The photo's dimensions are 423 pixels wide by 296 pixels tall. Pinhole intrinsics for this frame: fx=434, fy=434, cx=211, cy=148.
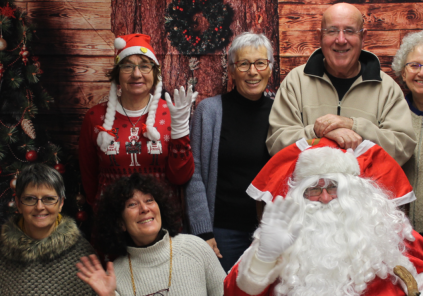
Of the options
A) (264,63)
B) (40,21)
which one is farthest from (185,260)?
(40,21)

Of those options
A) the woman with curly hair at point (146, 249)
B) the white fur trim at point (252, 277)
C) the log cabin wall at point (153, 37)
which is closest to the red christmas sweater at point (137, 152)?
the woman with curly hair at point (146, 249)

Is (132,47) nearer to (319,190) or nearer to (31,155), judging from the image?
(31,155)

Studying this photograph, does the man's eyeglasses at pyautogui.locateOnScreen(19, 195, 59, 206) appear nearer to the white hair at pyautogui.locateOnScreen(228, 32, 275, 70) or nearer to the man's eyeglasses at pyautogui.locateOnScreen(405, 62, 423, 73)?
the white hair at pyautogui.locateOnScreen(228, 32, 275, 70)

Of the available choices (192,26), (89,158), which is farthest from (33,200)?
(192,26)

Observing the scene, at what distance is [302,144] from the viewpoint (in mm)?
2242

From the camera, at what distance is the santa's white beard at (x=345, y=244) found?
1.85 metres

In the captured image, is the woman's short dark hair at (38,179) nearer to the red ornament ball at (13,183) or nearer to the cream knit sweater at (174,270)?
the cream knit sweater at (174,270)

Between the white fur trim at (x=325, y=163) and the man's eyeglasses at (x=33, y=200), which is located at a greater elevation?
the white fur trim at (x=325, y=163)

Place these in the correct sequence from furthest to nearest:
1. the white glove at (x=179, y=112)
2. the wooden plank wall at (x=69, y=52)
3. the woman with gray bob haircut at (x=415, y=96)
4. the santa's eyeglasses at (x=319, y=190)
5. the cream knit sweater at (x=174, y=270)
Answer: the wooden plank wall at (x=69, y=52) → the woman with gray bob haircut at (x=415, y=96) → the white glove at (x=179, y=112) → the cream knit sweater at (x=174, y=270) → the santa's eyeglasses at (x=319, y=190)

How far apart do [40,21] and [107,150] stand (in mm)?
1176

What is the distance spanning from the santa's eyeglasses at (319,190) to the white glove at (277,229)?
13.6 inches

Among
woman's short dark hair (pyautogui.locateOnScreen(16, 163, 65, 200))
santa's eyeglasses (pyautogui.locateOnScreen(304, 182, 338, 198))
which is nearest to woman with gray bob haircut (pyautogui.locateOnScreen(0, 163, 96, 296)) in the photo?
woman's short dark hair (pyautogui.locateOnScreen(16, 163, 65, 200))

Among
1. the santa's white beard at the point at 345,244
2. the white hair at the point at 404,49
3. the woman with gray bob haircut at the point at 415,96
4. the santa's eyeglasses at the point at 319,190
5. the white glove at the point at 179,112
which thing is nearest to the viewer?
the santa's white beard at the point at 345,244

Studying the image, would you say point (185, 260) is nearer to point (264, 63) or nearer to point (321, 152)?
point (321, 152)
